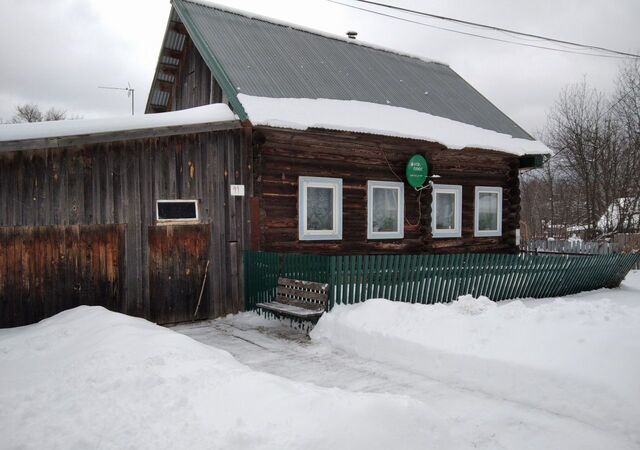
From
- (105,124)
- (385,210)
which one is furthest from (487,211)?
(105,124)

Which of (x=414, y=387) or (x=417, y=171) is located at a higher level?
(x=417, y=171)

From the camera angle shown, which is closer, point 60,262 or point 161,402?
point 161,402

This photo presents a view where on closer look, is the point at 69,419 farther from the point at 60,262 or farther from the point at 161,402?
the point at 60,262

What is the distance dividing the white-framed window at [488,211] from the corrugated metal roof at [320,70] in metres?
2.40

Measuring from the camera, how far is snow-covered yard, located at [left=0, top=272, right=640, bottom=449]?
162 inches

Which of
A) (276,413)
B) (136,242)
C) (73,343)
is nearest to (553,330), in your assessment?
(276,413)

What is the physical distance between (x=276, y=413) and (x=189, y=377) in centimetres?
134

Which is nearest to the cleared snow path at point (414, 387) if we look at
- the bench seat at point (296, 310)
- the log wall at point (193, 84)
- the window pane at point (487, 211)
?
the bench seat at point (296, 310)

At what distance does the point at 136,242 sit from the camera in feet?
32.2

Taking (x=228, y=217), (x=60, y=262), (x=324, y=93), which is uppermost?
(x=324, y=93)

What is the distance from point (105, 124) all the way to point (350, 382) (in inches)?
260

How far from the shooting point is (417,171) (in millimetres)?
13742

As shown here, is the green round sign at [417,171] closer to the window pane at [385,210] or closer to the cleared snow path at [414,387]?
the window pane at [385,210]

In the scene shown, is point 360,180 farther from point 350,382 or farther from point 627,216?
point 627,216
